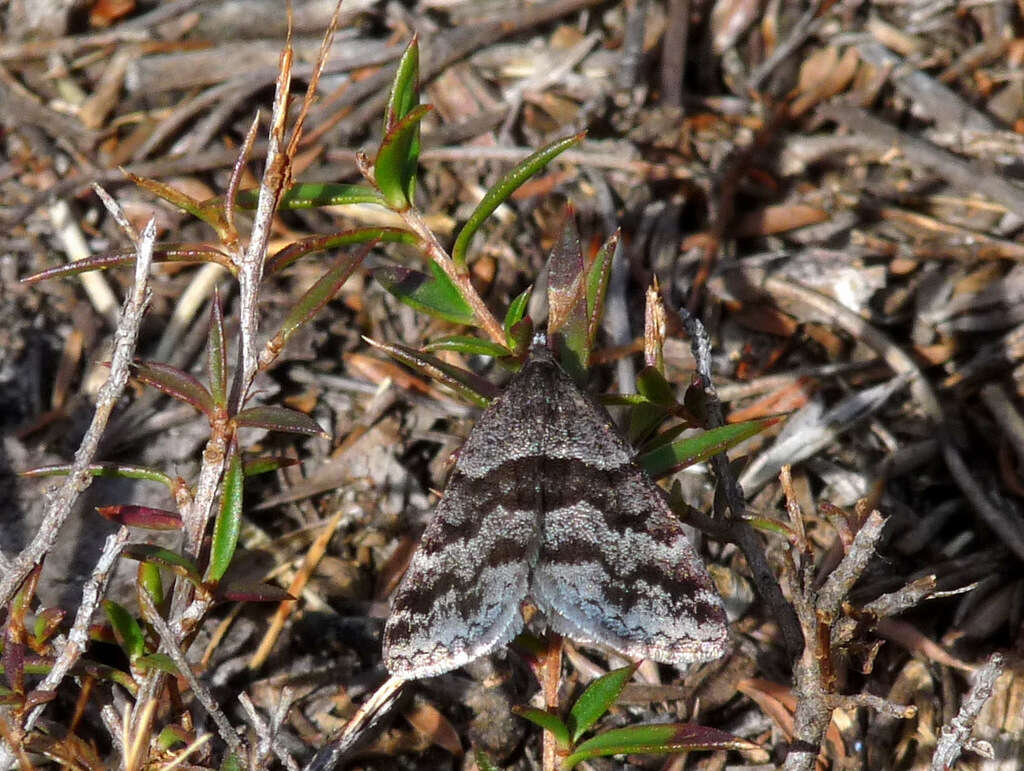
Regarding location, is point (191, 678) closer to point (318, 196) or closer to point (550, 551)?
point (550, 551)

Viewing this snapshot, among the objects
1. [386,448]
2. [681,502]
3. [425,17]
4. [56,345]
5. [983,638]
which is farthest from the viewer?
[425,17]

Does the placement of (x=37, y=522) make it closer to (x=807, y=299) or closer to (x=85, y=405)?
(x=85, y=405)

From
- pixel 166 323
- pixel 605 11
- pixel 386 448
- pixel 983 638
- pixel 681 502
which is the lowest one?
pixel 983 638

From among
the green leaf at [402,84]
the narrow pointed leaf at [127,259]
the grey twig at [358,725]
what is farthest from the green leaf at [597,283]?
the grey twig at [358,725]

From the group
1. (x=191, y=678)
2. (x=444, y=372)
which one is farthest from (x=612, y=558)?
(x=191, y=678)

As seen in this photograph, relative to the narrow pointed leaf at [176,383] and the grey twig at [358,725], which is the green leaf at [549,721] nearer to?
the grey twig at [358,725]

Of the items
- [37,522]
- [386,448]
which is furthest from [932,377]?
[37,522]

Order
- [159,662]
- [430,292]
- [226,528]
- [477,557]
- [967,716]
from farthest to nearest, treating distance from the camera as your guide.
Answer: [430,292] < [477,557] < [226,528] < [159,662] < [967,716]
